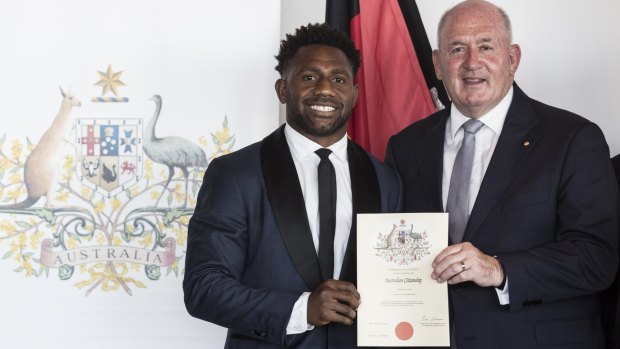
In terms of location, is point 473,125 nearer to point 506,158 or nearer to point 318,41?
point 506,158

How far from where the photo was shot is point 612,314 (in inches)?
101

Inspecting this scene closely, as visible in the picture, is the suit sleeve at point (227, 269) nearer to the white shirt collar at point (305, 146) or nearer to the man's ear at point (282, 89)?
the white shirt collar at point (305, 146)

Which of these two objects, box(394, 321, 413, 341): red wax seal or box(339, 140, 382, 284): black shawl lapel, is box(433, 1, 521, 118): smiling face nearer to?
box(339, 140, 382, 284): black shawl lapel

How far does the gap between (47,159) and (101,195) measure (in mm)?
239

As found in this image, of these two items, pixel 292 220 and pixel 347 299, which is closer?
pixel 347 299

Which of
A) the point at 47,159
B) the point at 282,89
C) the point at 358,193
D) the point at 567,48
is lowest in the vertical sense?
the point at 358,193

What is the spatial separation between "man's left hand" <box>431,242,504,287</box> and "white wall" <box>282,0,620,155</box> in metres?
1.61

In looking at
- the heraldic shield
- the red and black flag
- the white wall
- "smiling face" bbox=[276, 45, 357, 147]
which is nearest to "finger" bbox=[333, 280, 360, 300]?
"smiling face" bbox=[276, 45, 357, 147]

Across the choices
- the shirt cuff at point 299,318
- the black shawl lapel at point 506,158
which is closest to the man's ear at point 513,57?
the black shawl lapel at point 506,158

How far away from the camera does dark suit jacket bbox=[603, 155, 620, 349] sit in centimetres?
250

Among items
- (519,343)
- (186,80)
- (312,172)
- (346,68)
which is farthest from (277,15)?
(519,343)

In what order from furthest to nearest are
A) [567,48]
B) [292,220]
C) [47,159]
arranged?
[567,48], [47,159], [292,220]

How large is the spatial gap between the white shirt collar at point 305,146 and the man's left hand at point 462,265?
1.71 ft

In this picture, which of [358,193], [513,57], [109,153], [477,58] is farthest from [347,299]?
[109,153]
